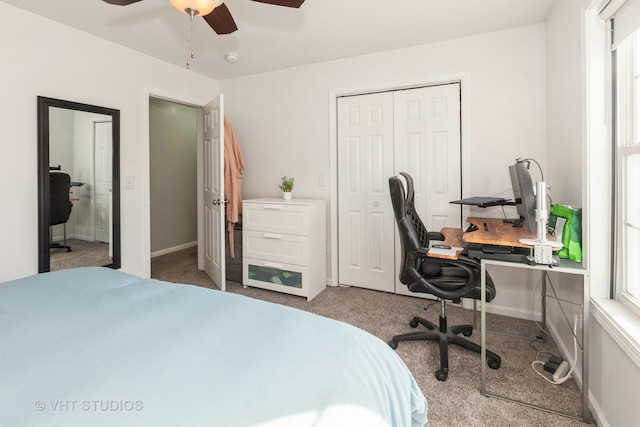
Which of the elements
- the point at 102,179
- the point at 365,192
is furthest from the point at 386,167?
the point at 102,179

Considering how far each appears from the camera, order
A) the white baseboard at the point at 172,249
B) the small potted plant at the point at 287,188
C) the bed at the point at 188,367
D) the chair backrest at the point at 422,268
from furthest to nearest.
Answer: the white baseboard at the point at 172,249 → the small potted plant at the point at 287,188 → the chair backrest at the point at 422,268 → the bed at the point at 188,367

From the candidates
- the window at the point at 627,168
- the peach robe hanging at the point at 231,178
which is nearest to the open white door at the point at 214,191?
the peach robe hanging at the point at 231,178

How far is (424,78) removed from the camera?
116 inches

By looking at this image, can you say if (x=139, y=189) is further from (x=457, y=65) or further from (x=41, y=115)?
(x=457, y=65)

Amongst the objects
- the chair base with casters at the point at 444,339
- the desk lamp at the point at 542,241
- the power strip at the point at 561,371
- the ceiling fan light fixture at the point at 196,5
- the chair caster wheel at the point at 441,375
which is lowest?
Answer: the chair caster wheel at the point at 441,375

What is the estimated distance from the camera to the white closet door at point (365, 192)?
3.20 metres

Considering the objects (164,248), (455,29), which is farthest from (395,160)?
(164,248)

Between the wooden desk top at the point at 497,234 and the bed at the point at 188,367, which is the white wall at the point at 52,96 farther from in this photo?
the wooden desk top at the point at 497,234

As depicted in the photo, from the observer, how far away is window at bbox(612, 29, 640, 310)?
4.76 ft

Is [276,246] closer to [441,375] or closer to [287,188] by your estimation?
[287,188]

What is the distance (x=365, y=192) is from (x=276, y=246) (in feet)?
3.41

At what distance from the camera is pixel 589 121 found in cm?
162

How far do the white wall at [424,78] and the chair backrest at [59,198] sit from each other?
5.66 ft

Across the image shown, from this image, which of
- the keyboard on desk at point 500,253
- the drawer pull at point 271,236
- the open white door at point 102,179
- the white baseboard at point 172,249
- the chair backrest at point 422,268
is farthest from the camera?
the white baseboard at point 172,249
